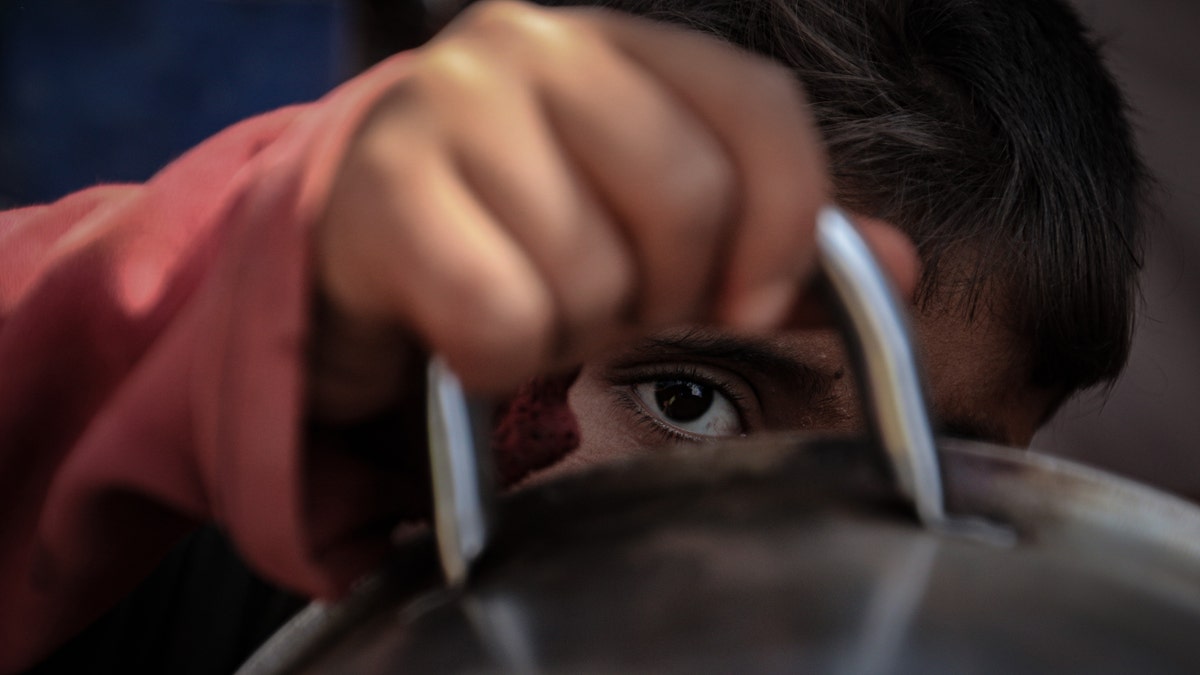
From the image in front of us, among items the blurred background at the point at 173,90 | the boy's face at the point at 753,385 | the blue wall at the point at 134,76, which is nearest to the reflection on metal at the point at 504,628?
the boy's face at the point at 753,385

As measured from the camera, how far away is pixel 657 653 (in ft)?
0.53

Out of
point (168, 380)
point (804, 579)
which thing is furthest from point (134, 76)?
point (804, 579)

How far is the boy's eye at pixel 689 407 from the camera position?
48cm

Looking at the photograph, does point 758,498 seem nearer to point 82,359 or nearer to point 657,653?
point 657,653

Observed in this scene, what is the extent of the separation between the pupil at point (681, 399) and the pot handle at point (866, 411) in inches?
12.0

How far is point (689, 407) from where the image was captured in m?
0.49

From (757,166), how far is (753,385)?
1.00 feet

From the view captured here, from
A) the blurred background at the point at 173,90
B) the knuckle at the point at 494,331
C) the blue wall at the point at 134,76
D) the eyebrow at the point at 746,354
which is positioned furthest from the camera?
the blue wall at the point at 134,76

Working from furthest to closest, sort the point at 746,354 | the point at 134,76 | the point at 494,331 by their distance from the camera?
the point at 134,76 < the point at 746,354 < the point at 494,331

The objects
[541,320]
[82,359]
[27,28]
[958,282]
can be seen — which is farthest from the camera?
[27,28]

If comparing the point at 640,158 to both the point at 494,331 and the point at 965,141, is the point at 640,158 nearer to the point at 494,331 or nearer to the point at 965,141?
the point at 494,331

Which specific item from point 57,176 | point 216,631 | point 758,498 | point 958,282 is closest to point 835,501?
point 758,498

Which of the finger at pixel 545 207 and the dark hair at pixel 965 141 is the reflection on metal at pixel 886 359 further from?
the dark hair at pixel 965 141

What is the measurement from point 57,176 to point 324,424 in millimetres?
1392
